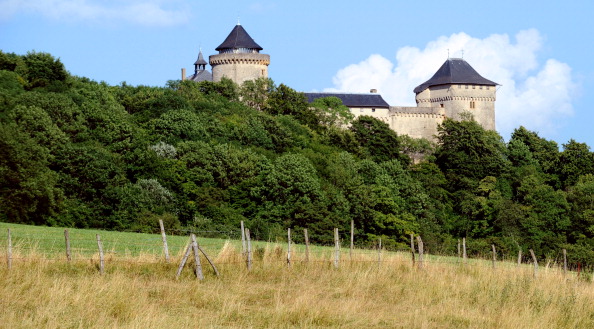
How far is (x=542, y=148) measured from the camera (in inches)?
2987

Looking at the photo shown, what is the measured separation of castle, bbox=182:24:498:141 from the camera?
8138 cm

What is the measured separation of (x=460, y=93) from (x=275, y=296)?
248ft

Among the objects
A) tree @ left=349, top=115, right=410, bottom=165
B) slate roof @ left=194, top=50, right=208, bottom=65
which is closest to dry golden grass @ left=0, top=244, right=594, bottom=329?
tree @ left=349, top=115, right=410, bottom=165

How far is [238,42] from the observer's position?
271 feet

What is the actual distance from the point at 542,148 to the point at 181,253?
62.8m

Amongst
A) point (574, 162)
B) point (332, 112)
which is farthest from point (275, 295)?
Answer: point (332, 112)

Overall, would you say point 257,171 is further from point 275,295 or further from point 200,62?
point 200,62

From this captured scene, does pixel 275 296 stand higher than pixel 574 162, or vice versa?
pixel 574 162

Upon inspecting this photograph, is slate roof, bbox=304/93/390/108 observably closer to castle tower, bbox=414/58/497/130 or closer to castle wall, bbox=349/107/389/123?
castle wall, bbox=349/107/389/123

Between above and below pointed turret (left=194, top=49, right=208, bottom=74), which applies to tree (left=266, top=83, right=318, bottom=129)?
below

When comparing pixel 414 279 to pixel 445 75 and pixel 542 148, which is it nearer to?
pixel 542 148

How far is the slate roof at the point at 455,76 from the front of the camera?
88625 mm

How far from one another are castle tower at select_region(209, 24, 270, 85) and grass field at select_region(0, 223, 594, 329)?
63.1 meters

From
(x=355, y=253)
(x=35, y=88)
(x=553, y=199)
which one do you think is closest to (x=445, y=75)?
(x=553, y=199)
